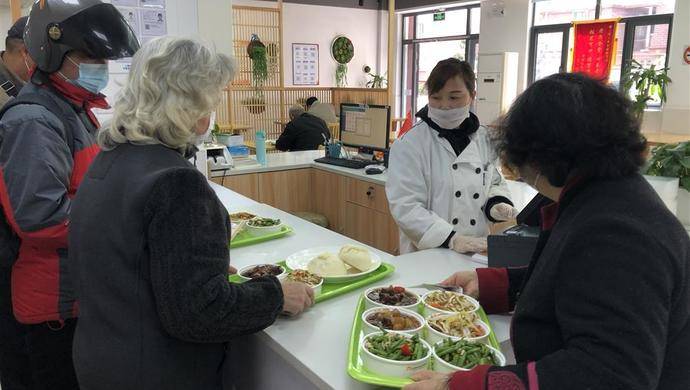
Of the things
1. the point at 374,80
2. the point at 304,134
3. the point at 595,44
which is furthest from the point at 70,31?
the point at 374,80

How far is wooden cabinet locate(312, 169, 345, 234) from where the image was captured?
4320 millimetres

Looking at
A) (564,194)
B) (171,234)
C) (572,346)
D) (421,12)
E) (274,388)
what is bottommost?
(274,388)

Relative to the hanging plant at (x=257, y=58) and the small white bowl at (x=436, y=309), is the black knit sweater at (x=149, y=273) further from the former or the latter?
→ the hanging plant at (x=257, y=58)

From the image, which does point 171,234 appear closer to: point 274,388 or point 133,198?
point 133,198

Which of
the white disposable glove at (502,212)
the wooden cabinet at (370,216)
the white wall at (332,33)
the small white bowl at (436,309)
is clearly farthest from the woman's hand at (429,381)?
the white wall at (332,33)

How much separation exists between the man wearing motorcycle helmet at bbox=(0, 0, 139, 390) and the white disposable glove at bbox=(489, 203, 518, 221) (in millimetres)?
1528

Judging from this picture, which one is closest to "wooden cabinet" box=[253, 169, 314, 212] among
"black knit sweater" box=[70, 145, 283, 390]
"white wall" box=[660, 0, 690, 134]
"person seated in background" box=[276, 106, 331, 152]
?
"person seated in background" box=[276, 106, 331, 152]

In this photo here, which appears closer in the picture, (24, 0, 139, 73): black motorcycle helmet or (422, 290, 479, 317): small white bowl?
(422, 290, 479, 317): small white bowl

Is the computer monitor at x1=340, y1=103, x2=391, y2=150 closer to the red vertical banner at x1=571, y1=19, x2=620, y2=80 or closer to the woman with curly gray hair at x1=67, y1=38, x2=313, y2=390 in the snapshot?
the woman with curly gray hair at x1=67, y1=38, x2=313, y2=390

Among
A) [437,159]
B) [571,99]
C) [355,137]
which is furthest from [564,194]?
[355,137]

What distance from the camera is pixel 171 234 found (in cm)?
103

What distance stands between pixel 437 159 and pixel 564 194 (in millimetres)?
1328

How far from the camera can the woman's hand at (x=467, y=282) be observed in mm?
1456

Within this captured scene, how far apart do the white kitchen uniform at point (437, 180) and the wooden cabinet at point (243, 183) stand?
207cm
